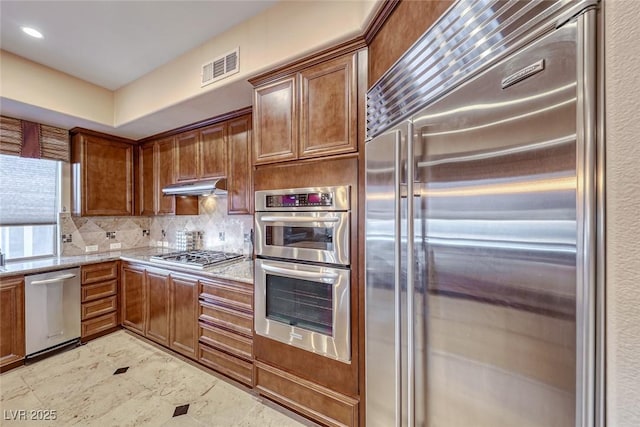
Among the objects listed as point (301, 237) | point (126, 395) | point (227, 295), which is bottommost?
point (126, 395)

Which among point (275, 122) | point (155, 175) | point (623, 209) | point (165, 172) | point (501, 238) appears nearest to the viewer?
point (623, 209)

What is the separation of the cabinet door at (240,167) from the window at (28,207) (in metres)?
2.33

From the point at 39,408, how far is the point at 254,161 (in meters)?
2.45

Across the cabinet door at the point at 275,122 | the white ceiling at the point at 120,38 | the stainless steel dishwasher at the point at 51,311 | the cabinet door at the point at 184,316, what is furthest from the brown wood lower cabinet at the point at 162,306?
the white ceiling at the point at 120,38

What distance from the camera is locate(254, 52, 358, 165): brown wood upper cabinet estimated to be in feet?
5.18

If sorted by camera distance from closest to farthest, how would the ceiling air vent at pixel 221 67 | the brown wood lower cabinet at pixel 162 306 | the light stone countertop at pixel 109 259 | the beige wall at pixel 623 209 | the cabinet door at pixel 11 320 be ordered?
the beige wall at pixel 623 209, the ceiling air vent at pixel 221 67, the light stone countertop at pixel 109 259, the cabinet door at pixel 11 320, the brown wood lower cabinet at pixel 162 306

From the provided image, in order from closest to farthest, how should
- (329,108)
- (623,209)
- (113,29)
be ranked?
(623,209) < (329,108) < (113,29)

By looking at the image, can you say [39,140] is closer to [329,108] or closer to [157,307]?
[157,307]

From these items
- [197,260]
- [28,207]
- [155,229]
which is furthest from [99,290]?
[197,260]

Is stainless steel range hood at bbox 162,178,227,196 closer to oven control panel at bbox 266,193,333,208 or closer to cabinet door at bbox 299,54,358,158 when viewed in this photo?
oven control panel at bbox 266,193,333,208

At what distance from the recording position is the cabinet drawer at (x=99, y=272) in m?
2.88

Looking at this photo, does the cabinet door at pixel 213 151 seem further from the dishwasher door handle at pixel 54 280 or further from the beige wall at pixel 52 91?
the dishwasher door handle at pixel 54 280

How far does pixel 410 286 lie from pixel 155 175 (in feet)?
11.4

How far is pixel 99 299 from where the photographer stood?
2.98m
